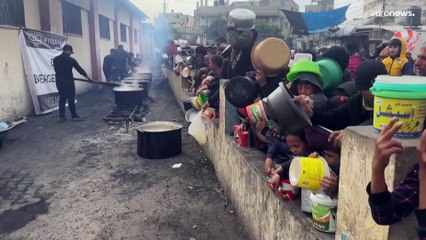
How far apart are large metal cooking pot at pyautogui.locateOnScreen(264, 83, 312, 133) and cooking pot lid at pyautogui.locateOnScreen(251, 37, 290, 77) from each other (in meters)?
1.31

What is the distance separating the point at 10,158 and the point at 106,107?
19.9 feet

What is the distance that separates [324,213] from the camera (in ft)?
7.76

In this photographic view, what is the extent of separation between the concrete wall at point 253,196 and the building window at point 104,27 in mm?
15595

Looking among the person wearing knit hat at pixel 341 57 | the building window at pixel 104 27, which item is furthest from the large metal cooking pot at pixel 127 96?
the building window at pixel 104 27

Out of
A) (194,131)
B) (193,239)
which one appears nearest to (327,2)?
(194,131)

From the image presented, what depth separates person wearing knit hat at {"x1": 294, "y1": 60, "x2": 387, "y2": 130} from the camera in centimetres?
259

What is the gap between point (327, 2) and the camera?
47.7m

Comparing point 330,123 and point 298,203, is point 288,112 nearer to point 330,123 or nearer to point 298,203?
point 330,123

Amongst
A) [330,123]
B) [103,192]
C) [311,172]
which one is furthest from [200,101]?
[311,172]

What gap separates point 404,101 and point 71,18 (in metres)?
15.3

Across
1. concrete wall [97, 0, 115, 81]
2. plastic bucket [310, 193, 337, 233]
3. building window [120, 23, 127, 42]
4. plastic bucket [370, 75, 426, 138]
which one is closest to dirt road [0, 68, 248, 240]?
plastic bucket [310, 193, 337, 233]

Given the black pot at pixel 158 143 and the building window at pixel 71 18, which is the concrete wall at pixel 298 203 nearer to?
the black pot at pixel 158 143

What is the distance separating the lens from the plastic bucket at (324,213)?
92.4 inches

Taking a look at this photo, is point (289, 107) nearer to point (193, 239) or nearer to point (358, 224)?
point (358, 224)
